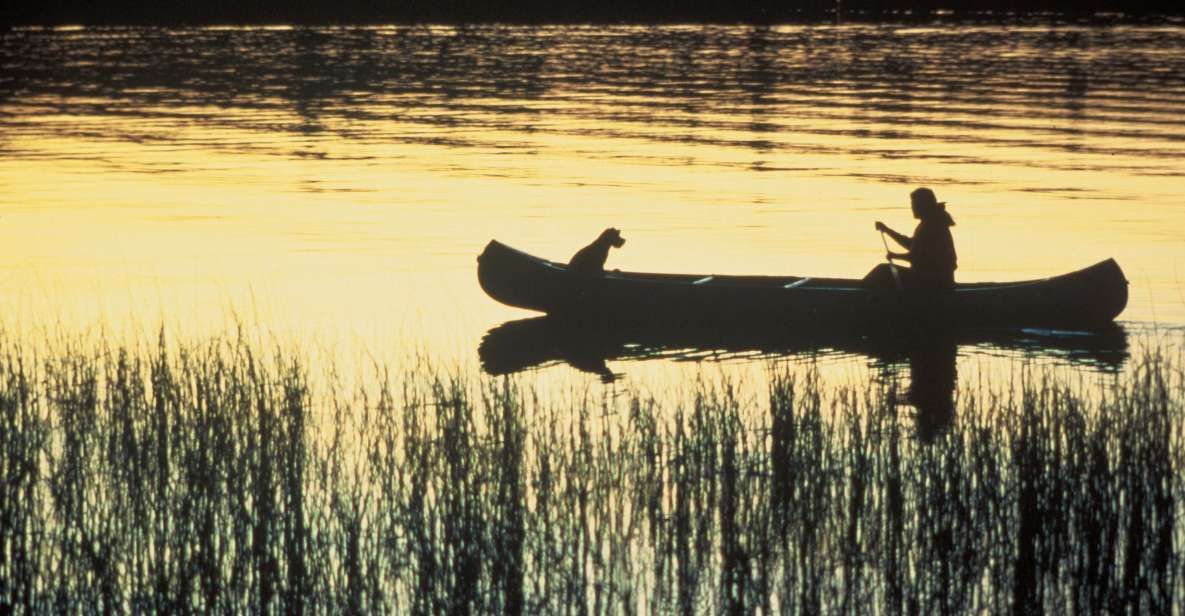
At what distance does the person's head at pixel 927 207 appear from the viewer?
1509cm

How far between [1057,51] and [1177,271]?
50.2 metres

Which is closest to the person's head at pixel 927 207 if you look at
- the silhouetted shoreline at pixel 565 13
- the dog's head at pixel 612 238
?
the dog's head at pixel 612 238

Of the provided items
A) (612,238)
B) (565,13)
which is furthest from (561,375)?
(565,13)

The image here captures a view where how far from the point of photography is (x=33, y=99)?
50.5 metres

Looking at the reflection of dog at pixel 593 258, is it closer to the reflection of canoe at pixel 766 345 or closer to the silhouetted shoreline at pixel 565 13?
the reflection of canoe at pixel 766 345

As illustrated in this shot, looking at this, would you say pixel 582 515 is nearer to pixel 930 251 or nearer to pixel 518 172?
pixel 930 251

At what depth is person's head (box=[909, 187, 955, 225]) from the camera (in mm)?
15086

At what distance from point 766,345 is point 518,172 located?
17.8 meters

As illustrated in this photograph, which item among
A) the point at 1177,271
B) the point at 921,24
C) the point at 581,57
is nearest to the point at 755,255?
the point at 1177,271

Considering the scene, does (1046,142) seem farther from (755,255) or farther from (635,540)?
(635,540)

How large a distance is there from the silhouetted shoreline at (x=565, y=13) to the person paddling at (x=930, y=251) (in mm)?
80581

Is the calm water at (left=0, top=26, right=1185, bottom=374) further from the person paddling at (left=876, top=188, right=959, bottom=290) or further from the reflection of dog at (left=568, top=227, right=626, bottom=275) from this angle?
Answer: the person paddling at (left=876, top=188, right=959, bottom=290)

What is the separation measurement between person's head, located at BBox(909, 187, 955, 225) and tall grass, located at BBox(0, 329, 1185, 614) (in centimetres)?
563

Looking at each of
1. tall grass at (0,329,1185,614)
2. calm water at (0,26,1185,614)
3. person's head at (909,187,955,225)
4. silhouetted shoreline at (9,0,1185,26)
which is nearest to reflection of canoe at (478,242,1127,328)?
calm water at (0,26,1185,614)
